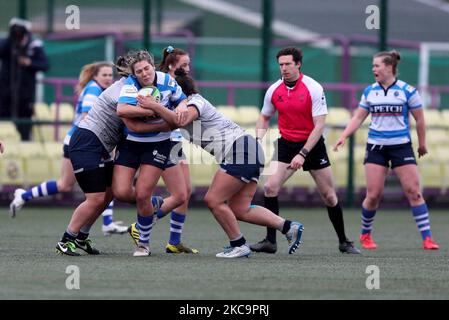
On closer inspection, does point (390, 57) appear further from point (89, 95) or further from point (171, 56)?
point (89, 95)

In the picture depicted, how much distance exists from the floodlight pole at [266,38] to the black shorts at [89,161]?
7.38 meters

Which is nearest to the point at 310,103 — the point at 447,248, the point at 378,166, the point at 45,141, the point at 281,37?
the point at 378,166

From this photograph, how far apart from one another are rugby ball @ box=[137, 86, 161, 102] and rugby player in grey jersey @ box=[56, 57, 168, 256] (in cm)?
29

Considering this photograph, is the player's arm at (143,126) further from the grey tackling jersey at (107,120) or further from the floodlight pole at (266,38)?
the floodlight pole at (266,38)

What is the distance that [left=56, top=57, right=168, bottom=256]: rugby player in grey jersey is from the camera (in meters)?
9.61

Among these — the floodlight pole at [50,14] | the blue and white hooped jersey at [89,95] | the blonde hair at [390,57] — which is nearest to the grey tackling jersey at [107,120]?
the blue and white hooped jersey at [89,95]

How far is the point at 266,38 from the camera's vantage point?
16.9m

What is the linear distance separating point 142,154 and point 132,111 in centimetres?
49

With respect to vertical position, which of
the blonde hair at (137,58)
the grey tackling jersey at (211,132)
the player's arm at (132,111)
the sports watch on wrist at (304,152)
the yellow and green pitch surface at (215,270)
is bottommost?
the yellow and green pitch surface at (215,270)

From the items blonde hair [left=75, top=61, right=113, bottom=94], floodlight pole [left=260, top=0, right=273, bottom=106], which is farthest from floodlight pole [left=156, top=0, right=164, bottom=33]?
blonde hair [left=75, top=61, right=113, bottom=94]

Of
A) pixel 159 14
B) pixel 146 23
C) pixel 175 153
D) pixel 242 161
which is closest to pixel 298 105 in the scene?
pixel 242 161

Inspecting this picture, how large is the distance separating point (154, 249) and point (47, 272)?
2.35 metres

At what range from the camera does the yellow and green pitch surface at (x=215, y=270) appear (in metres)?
7.64

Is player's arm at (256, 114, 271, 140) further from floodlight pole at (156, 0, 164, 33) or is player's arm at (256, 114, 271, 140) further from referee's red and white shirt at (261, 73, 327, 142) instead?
floodlight pole at (156, 0, 164, 33)
